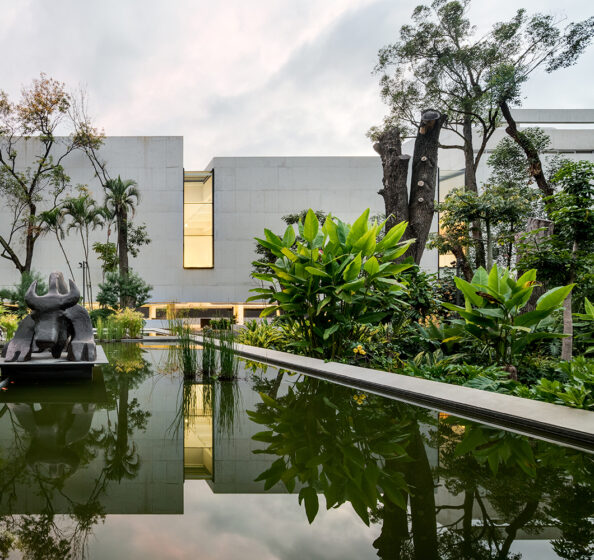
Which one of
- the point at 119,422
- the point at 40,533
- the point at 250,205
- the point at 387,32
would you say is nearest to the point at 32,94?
the point at 250,205

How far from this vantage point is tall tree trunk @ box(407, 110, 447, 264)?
8.05 metres

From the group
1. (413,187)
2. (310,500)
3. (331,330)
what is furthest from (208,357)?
(413,187)

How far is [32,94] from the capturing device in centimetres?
1819

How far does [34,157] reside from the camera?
65.6 feet

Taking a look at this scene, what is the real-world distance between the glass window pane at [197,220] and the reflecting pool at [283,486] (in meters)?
18.4

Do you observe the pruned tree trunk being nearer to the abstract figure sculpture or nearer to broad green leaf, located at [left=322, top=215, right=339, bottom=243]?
broad green leaf, located at [left=322, top=215, right=339, bottom=243]

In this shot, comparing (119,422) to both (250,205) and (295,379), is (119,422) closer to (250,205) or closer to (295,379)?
(295,379)

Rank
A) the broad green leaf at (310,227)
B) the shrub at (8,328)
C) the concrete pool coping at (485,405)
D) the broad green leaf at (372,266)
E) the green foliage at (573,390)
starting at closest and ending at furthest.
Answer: the concrete pool coping at (485,405) → the green foliage at (573,390) → the broad green leaf at (372,266) → the broad green leaf at (310,227) → the shrub at (8,328)

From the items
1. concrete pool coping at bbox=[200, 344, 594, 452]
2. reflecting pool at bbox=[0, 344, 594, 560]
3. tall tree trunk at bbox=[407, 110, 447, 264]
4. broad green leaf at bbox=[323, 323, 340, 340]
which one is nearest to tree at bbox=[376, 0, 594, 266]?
tall tree trunk at bbox=[407, 110, 447, 264]

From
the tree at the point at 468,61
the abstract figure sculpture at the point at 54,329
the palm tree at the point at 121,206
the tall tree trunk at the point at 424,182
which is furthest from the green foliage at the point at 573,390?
the palm tree at the point at 121,206

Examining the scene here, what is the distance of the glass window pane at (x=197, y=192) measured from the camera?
844 inches

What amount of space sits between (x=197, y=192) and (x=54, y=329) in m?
17.7

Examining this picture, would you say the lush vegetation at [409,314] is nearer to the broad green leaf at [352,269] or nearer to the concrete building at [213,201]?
the broad green leaf at [352,269]

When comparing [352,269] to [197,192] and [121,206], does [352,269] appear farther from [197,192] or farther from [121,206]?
[197,192]
